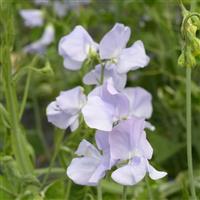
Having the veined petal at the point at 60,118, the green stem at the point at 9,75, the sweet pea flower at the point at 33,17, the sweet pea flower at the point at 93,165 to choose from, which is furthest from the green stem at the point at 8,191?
the sweet pea flower at the point at 33,17

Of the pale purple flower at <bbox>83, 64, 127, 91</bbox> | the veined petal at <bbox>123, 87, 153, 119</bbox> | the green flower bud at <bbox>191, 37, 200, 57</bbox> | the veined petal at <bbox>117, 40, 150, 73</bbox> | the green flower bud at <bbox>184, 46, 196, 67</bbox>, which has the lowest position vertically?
the veined petal at <bbox>123, 87, 153, 119</bbox>

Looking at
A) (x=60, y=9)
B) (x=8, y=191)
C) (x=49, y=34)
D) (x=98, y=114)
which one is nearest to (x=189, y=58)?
(x=98, y=114)

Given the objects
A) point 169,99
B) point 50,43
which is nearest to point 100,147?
point 169,99

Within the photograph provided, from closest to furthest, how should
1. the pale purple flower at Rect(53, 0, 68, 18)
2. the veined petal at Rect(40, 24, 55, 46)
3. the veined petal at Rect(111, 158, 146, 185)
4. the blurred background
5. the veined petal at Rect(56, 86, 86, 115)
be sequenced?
the veined petal at Rect(111, 158, 146, 185) → the veined petal at Rect(56, 86, 86, 115) → the blurred background → the veined petal at Rect(40, 24, 55, 46) → the pale purple flower at Rect(53, 0, 68, 18)

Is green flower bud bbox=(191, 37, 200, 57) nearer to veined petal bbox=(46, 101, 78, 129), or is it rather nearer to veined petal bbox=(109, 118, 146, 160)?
veined petal bbox=(109, 118, 146, 160)

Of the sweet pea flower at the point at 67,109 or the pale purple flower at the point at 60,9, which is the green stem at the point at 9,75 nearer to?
the sweet pea flower at the point at 67,109

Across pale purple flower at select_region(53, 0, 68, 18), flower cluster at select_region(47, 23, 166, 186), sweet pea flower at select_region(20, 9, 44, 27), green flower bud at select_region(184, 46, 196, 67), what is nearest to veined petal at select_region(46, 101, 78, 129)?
flower cluster at select_region(47, 23, 166, 186)
